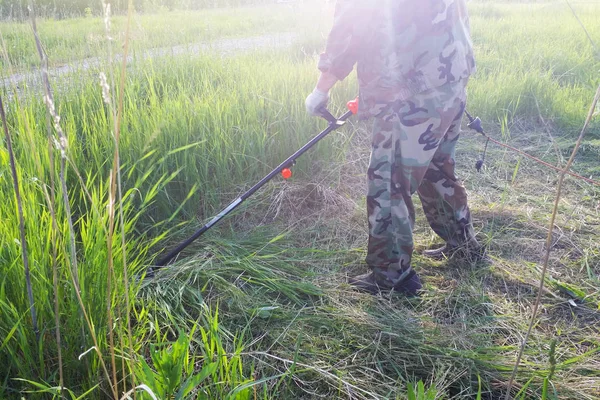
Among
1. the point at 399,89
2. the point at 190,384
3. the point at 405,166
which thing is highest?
the point at 399,89

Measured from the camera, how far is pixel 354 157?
350cm

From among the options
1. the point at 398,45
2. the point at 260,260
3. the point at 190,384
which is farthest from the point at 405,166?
the point at 190,384

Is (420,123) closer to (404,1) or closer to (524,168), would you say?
(404,1)

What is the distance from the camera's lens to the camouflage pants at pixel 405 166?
1.97 metres

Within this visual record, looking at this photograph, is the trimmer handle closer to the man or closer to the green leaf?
the man

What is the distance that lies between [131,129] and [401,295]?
183 centimetres

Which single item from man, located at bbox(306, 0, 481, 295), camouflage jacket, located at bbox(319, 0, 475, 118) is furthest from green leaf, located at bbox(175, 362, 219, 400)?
camouflage jacket, located at bbox(319, 0, 475, 118)

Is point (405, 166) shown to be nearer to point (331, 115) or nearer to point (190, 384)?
point (331, 115)

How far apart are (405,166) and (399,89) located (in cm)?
33

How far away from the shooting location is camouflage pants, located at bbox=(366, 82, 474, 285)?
77.6 inches

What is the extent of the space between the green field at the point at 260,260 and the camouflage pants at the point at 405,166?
0.24 metres

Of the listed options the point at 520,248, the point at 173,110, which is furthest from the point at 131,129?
the point at 520,248

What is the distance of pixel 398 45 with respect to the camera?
1905 mm

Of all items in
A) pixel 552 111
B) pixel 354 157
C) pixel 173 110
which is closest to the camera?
pixel 173 110
